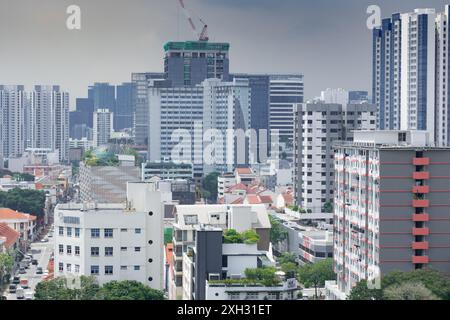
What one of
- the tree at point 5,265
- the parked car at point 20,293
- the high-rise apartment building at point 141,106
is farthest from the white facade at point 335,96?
the high-rise apartment building at point 141,106

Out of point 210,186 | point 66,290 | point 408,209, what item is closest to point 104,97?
point 210,186

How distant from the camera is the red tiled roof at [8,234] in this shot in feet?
31.3

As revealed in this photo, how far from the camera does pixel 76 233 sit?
217 inches

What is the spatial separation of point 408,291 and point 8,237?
5.97 m

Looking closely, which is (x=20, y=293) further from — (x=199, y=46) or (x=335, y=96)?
(x=199, y=46)

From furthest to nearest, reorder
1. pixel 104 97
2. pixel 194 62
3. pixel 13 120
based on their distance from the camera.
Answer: pixel 104 97 → pixel 13 120 → pixel 194 62

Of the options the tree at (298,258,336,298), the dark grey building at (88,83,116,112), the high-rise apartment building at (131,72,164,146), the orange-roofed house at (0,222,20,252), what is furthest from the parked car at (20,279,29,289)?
the dark grey building at (88,83,116,112)

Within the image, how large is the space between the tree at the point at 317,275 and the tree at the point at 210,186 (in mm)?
8425

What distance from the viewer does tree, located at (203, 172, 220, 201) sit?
15.8 meters

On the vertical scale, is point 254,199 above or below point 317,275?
above

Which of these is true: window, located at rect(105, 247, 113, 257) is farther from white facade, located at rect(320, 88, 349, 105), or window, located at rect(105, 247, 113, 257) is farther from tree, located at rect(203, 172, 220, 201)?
tree, located at rect(203, 172, 220, 201)

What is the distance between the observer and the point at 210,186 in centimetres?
1667

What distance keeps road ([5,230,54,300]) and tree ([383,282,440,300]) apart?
2.59 metres

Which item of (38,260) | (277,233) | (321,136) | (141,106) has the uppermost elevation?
(141,106)
